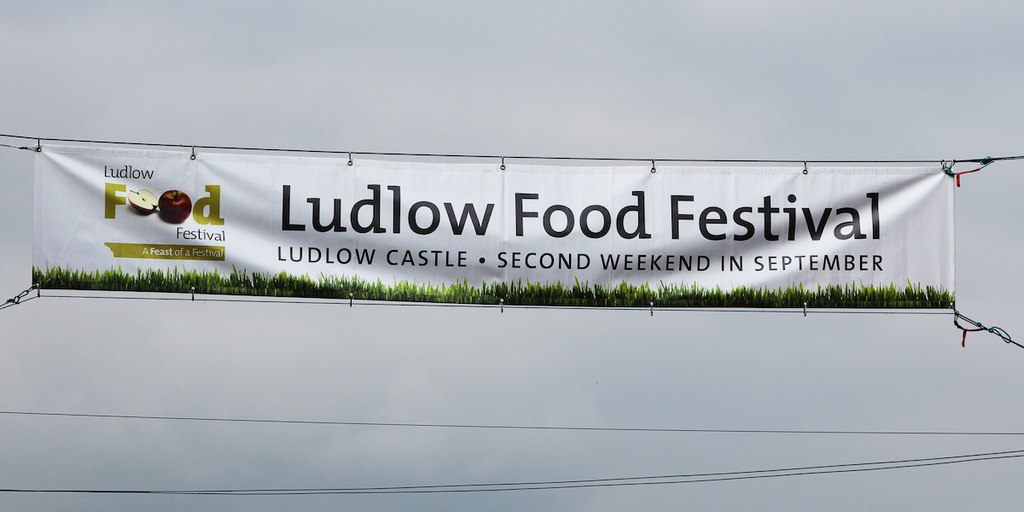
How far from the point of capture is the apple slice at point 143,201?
1534 centimetres

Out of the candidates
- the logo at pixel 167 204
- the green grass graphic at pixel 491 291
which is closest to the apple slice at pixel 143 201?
the logo at pixel 167 204

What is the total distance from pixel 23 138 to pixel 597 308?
5911 millimetres

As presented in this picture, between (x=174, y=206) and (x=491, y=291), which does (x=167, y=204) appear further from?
(x=491, y=291)

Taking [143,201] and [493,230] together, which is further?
[493,230]

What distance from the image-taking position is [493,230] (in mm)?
15500

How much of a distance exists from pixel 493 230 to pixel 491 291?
2.03 feet

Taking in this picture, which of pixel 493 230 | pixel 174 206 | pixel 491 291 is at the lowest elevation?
pixel 491 291

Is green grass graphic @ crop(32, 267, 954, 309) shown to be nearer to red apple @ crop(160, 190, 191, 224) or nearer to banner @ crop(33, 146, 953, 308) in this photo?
banner @ crop(33, 146, 953, 308)

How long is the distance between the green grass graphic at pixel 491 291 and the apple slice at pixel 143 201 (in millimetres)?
632

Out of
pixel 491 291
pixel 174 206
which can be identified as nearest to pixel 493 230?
pixel 491 291

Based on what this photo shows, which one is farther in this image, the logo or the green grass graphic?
the logo

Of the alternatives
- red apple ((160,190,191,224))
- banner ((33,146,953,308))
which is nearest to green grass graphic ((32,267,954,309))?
banner ((33,146,953,308))

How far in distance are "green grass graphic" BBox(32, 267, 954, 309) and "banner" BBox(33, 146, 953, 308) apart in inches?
0.6

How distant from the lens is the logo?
604 inches
